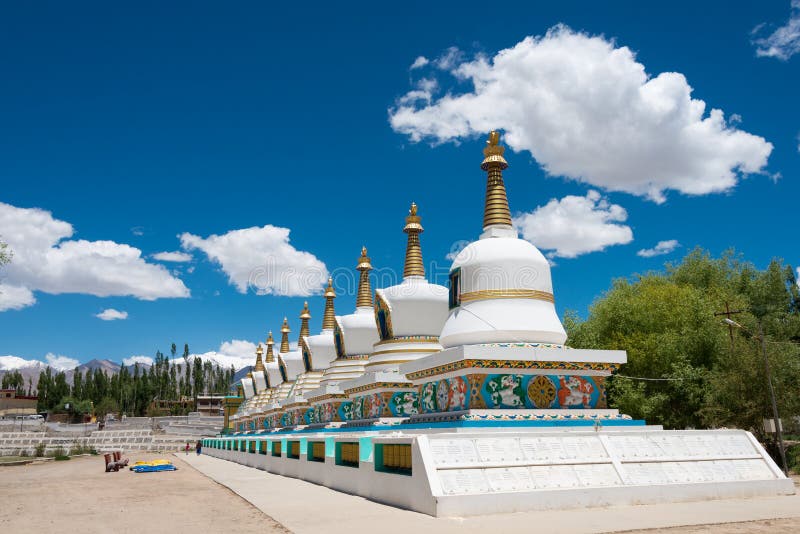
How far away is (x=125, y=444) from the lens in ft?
282

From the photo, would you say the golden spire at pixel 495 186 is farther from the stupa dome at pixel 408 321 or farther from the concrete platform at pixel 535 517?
the concrete platform at pixel 535 517

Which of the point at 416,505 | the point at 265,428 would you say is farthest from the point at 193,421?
the point at 416,505

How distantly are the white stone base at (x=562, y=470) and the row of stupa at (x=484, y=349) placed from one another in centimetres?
144

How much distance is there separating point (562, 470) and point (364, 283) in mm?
23446

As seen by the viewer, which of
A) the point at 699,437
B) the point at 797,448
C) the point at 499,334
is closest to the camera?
the point at 699,437

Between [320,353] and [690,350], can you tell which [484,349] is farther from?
[320,353]

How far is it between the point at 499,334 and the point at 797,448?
19117 millimetres

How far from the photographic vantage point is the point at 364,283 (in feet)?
115

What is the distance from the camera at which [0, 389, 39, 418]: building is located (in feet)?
425

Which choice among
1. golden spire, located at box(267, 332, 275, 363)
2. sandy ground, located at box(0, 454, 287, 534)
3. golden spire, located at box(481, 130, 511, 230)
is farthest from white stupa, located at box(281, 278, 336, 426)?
golden spire, located at box(267, 332, 275, 363)

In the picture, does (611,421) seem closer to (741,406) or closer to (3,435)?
(741,406)

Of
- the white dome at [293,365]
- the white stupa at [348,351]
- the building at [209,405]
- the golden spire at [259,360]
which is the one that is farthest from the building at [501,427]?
the building at [209,405]

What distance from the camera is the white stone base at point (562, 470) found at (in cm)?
1145

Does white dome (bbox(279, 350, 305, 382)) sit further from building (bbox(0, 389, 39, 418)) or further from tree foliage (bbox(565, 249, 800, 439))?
building (bbox(0, 389, 39, 418))
